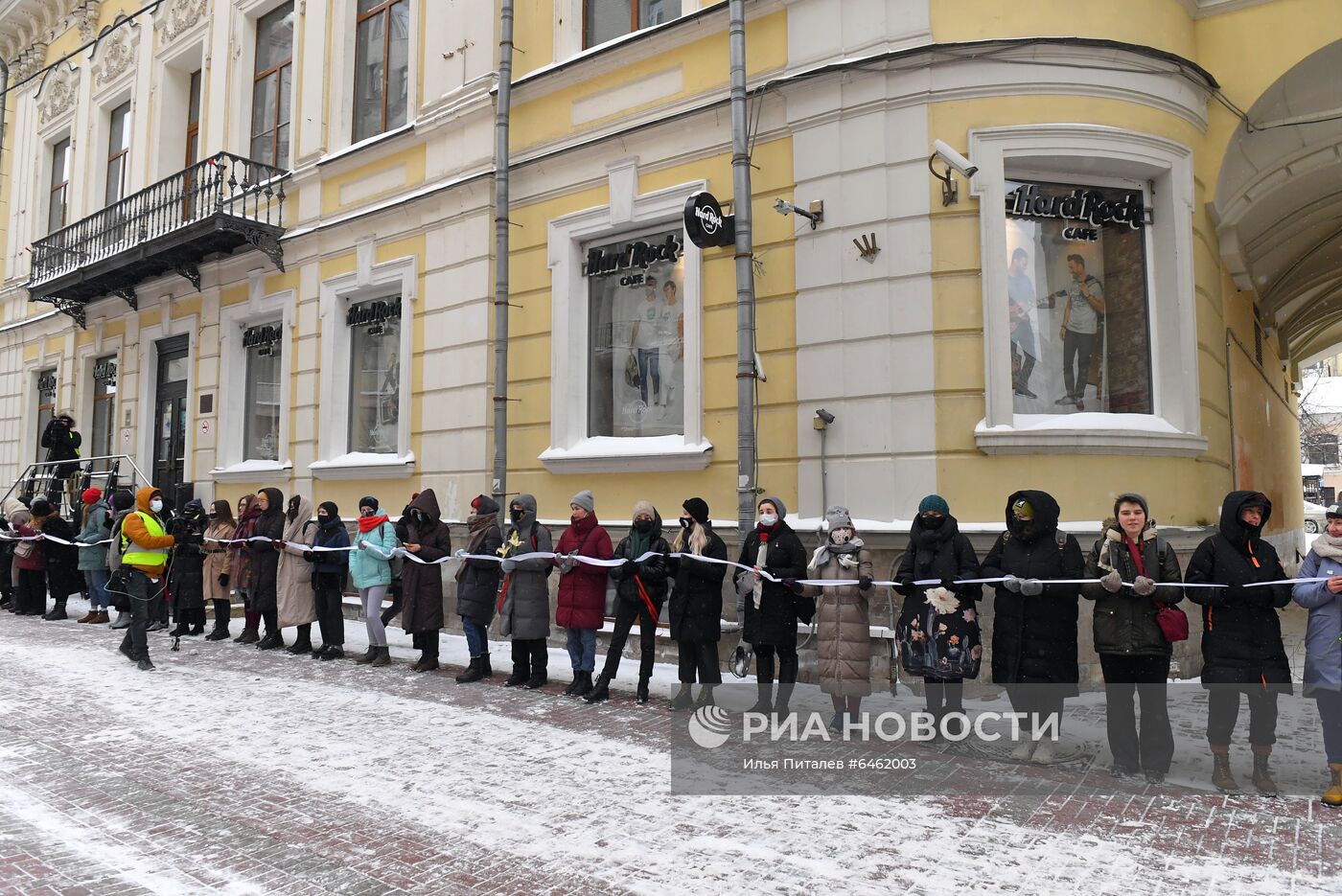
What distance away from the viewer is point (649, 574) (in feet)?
24.5

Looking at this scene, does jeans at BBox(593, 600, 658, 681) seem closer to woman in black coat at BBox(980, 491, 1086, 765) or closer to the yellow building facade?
the yellow building facade

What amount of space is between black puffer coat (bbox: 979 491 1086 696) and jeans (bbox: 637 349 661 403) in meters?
5.10

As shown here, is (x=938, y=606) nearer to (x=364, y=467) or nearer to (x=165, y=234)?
(x=364, y=467)

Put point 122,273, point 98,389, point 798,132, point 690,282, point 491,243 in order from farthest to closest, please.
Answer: point 98,389 < point 122,273 < point 491,243 < point 690,282 < point 798,132

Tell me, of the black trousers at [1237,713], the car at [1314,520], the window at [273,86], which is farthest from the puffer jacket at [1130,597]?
the car at [1314,520]

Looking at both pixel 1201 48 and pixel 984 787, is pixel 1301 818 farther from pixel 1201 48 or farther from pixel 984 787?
pixel 1201 48

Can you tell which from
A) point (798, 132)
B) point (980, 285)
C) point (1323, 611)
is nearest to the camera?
point (1323, 611)

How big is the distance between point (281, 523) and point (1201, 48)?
1105 centimetres

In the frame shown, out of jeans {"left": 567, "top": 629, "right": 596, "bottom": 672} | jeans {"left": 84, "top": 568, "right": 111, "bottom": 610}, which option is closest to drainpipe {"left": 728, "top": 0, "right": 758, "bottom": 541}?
jeans {"left": 567, "top": 629, "right": 596, "bottom": 672}

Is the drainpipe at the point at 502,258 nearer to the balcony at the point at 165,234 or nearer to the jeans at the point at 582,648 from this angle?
the jeans at the point at 582,648

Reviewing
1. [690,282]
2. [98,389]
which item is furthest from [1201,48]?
[98,389]

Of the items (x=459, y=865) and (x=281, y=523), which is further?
(x=281, y=523)

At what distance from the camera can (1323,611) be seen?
5.20m

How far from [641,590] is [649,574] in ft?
0.69
